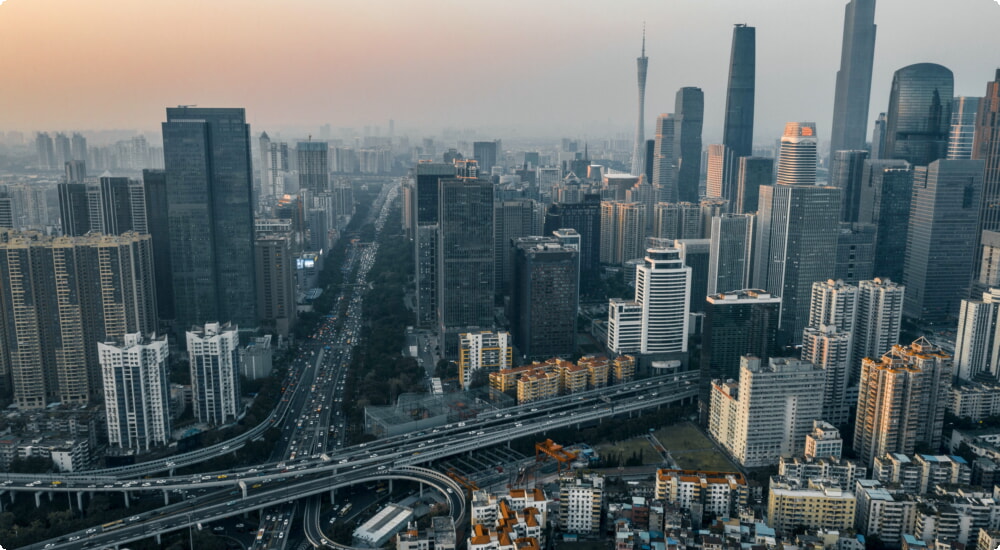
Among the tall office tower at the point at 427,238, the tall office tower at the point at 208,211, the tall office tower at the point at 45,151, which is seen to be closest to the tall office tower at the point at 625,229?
the tall office tower at the point at 427,238

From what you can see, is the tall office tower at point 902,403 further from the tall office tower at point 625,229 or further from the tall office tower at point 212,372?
the tall office tower at point 625,229

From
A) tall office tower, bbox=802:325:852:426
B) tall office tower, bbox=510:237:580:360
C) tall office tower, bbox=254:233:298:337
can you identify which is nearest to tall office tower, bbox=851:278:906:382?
tall office tower, bbox=802:325:852:426

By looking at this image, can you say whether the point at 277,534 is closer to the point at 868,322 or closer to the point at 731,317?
the point at 731,317

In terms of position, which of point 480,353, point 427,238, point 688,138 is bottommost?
point 480,353

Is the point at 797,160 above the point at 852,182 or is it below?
above

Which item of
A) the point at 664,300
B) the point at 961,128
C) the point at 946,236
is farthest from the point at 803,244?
the point at 961,128

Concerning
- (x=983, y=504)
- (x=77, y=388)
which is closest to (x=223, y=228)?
(x=77, y=388)

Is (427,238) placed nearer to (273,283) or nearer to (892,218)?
(273,283)
